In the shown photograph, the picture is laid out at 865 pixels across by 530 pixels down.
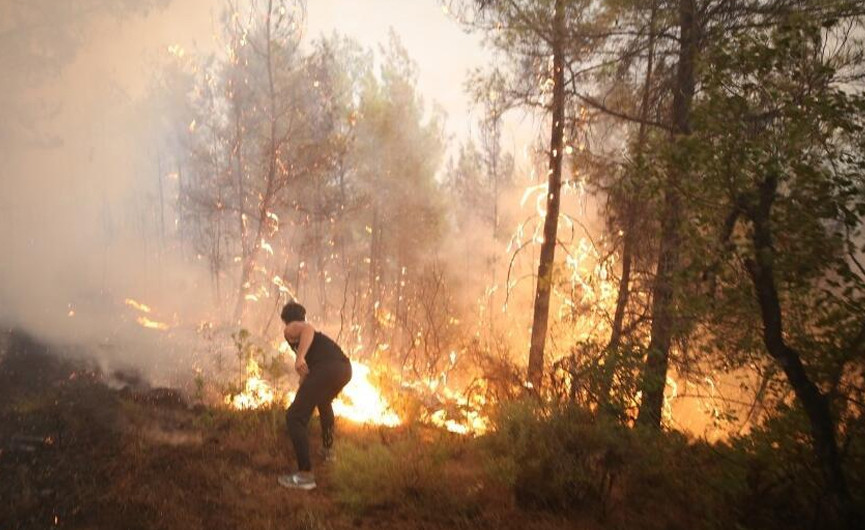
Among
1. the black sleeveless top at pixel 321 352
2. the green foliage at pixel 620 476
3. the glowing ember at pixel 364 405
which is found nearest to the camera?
the green foliage at pixel 620 476

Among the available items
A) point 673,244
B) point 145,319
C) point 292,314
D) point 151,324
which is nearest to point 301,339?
point 292,314

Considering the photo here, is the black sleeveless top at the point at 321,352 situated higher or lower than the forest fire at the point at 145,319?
lower

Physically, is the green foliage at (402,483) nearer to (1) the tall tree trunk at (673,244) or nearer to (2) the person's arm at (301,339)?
(2) the person's arm at (301,339)

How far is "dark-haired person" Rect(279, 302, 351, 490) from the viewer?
5141 millimetres

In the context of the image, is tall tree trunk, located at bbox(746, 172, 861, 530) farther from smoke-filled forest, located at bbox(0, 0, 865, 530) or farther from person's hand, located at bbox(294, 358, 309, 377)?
person's hand, located at bbox(294, 358, 309, 377)

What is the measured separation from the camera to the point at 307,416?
5254 millimetres

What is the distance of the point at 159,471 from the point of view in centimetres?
518

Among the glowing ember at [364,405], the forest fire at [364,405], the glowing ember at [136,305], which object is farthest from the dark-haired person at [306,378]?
the glowing ember at [136,305]

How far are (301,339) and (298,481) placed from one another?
52.8 inches

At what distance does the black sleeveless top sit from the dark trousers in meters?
0.05

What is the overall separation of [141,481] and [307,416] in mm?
1582

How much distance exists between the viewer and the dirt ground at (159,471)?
4242 millimetres

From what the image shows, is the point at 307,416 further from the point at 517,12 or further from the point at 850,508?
the point at 517,12

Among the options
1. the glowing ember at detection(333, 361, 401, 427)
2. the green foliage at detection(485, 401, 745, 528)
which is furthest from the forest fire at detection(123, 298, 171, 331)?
the green foliage at detection(485, 401, 745, 528)
